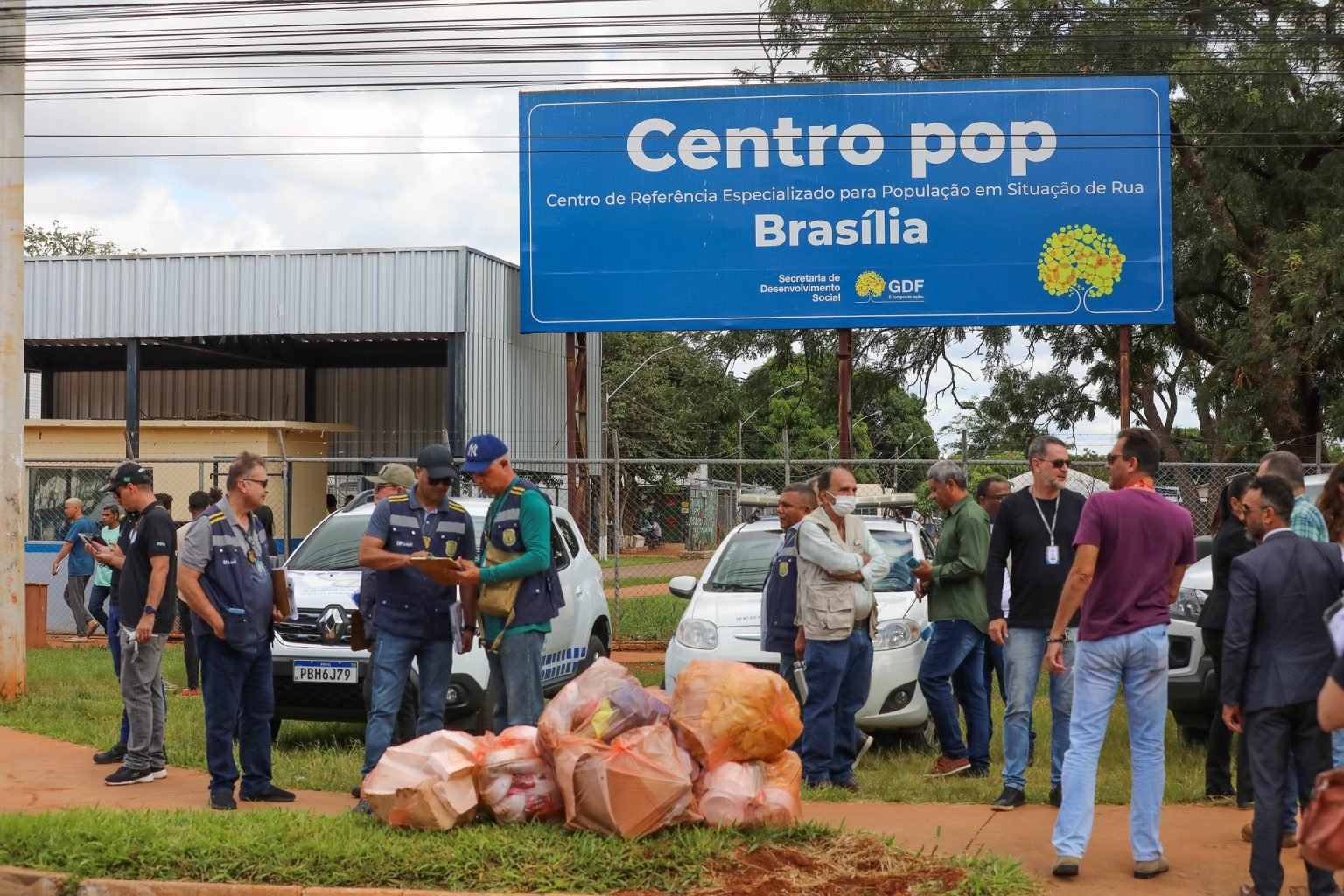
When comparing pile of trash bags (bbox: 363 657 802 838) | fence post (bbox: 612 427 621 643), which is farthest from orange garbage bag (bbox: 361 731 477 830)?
fence post (bbox: 612 427 621 643)

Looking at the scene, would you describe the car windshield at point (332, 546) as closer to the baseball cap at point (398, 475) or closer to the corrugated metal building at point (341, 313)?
the baseball cap at point (398, 475)

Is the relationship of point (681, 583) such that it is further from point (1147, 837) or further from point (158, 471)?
point (158, 471)

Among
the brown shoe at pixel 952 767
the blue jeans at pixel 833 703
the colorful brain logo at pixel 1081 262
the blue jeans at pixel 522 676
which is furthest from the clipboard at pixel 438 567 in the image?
the colorful brain logo at pixel 1081 262

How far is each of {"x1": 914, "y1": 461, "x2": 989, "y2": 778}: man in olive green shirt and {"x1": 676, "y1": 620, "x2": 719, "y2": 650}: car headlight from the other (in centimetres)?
164

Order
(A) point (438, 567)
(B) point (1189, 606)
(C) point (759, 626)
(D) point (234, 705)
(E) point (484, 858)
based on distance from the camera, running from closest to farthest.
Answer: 1. (E) point (484, 858)
2. (A) point (438, 567)
3. (D) point (234, 705)
4. (B) point (1189, 606)
5. (C) point (759, 626)

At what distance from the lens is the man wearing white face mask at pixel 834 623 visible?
7.85 meters

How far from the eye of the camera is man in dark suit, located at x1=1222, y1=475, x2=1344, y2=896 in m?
5.46

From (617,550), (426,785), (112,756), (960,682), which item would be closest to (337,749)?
(112,756)

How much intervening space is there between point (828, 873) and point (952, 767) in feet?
9.63

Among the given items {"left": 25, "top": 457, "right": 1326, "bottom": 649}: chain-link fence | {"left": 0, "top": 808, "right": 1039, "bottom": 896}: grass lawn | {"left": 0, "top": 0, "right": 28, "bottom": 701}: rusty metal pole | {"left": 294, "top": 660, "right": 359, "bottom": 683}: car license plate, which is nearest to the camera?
{"left": 0, "top": 808, "right": 1039, "bottom": 896}: grass lawn

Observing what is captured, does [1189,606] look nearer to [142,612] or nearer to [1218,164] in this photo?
[142,612]

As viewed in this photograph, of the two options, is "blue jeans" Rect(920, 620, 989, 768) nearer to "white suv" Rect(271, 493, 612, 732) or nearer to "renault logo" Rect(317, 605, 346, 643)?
"white suv" Rect(271, 493, 612, 732)

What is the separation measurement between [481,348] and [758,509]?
13.7m

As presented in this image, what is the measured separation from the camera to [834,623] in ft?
25.7
